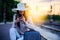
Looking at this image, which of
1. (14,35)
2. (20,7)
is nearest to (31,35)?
(14,35)

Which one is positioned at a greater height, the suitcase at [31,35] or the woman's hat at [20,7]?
the woman's hat at [20,7]

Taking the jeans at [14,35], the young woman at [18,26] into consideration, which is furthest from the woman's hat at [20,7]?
the jeans at [14,35]

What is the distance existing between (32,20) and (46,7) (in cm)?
32

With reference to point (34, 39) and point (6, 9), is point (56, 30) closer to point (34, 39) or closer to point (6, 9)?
point (34, 39)

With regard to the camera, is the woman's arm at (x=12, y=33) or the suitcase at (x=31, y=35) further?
the woman's arm at (x=12, y=33)

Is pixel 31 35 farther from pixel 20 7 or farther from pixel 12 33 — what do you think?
pixel 20 7

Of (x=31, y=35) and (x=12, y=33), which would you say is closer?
(x=31, y=35)

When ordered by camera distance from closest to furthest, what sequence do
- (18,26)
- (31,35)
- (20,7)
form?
(31,35) → (20,7) → (18,26)

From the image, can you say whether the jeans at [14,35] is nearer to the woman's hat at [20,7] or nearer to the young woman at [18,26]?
the young woman at [18,26]

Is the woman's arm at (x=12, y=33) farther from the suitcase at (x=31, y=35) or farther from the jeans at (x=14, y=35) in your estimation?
the suitcase at (x=31, y=35)

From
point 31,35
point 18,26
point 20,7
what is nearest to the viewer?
point 31,35

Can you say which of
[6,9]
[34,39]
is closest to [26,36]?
[34,39]

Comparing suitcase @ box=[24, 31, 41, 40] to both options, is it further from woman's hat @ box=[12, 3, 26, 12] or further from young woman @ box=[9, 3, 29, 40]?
woman's hat @ box=[12, 3, 26, 12]

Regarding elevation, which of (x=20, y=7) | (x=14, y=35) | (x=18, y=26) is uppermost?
(x=20, y=7)
